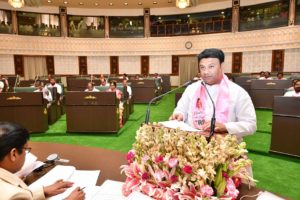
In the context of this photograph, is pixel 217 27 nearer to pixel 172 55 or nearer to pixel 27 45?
pixel 172 55

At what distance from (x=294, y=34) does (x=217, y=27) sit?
14.6 feet

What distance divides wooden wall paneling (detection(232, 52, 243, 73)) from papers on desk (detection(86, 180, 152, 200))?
15.3 metres

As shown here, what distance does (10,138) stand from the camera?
118 cm

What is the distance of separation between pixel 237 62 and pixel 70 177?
1528 cm

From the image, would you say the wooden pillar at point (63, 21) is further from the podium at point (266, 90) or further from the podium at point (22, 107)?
the podium at point (266, 90)

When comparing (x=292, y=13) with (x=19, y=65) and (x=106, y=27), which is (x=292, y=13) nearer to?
(x=106, y=27)

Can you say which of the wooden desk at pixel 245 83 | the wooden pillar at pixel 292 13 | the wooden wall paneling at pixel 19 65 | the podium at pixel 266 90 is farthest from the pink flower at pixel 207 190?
the wooden wall paneling at pixel 19 65

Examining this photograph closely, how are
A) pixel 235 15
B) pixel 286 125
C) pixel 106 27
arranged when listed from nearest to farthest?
pixel 286 125, pixel 235 15, pixel 106 27

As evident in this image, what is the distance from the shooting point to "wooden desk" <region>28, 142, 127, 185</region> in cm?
163

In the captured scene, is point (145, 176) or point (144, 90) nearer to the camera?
point (145, 176)

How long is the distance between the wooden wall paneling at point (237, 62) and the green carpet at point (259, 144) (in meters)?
7.64

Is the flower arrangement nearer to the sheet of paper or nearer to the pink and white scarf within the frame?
the sheet of paper

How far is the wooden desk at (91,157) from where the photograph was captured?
1.63 meters

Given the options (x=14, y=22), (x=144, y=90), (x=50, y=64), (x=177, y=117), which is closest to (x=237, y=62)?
(x=144, y=90)
